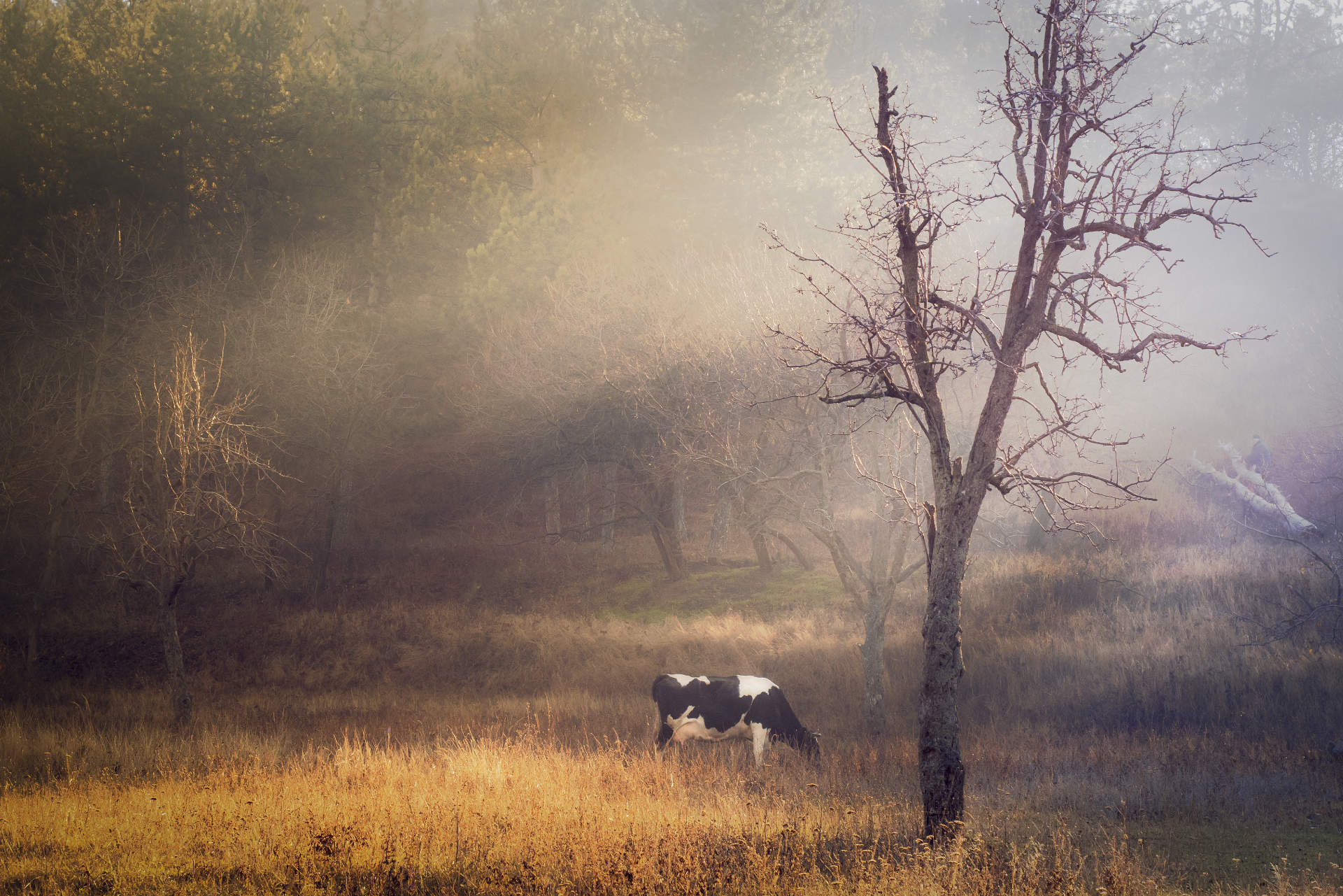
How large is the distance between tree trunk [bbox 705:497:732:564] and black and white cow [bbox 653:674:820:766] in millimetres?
15280

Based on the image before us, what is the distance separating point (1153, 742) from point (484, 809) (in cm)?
1027

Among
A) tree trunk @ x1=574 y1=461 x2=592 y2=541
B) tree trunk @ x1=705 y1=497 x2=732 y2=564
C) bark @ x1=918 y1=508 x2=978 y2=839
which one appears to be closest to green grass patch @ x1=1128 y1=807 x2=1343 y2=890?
bark @ x1=918 y1=508 x2=978 y2=839

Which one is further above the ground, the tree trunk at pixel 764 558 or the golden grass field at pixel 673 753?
the tree trunk at pixel 764 558

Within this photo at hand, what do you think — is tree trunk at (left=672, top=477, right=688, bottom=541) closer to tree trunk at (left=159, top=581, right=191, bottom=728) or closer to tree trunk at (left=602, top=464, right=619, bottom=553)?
tree trunk at (left=602, top=464, right=619, bottom=553)

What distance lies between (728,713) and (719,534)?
16540mm

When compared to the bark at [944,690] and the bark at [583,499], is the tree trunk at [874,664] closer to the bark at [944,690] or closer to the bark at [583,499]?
the bark at [944,690]

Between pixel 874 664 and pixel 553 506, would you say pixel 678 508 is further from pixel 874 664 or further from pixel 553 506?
pixel 874 664

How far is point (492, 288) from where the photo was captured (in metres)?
28.6

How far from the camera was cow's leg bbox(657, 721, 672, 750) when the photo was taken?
13502mm

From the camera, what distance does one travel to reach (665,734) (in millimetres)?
13672

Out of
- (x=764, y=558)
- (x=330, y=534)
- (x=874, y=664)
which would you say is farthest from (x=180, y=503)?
(x=764, y=558)

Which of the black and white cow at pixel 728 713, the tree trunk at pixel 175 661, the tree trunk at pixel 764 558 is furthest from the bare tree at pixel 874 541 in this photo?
the tree trunk at pixel 175 661

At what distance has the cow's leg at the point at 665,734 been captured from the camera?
1350 cm

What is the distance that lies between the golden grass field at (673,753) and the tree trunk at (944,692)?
0.34 meters
